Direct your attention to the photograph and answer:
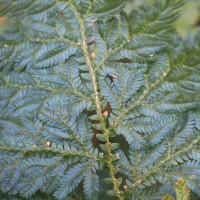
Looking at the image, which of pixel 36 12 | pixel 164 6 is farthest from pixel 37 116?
pixel 164 6

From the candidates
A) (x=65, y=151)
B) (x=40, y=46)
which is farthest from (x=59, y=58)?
(x=65, y=151)

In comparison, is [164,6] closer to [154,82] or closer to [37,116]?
[154,82]

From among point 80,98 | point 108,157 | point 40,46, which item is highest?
point 40,46

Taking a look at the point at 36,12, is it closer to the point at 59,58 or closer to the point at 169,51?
the point at 59,58

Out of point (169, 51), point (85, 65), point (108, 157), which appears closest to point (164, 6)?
point (169, 51)

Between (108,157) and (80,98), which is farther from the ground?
(80,98)

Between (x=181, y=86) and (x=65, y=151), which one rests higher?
(x=181, y=86)
